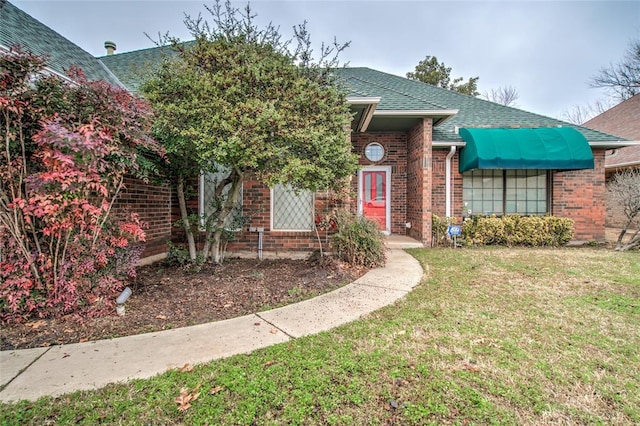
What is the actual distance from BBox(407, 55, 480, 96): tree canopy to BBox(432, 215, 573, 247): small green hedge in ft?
51.8

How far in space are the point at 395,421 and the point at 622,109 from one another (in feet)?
80.0

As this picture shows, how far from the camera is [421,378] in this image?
92.4 inches

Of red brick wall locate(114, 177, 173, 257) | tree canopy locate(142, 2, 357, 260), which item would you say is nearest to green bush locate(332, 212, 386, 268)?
tree canopy locate(142, 2, 357, 260)

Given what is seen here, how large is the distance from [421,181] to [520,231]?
3326 millimetres

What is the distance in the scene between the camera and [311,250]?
7.07 meters

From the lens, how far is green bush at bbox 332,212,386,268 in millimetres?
5988

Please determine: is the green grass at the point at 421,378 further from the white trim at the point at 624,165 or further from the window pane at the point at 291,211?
the white trim at the point at 624,165

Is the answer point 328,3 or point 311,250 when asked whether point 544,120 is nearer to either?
point 328,3

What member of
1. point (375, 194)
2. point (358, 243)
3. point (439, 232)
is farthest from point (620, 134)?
point (358, 243)

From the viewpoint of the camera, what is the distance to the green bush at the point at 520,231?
875 cm

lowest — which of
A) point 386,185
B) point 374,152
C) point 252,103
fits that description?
point 386,185

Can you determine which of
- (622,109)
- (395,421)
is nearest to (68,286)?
(395,421)

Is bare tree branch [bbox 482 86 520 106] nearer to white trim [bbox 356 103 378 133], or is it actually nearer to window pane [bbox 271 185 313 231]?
white trim [bbox 356 103 378 133]

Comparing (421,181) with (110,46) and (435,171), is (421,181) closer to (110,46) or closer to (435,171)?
(435,171)
